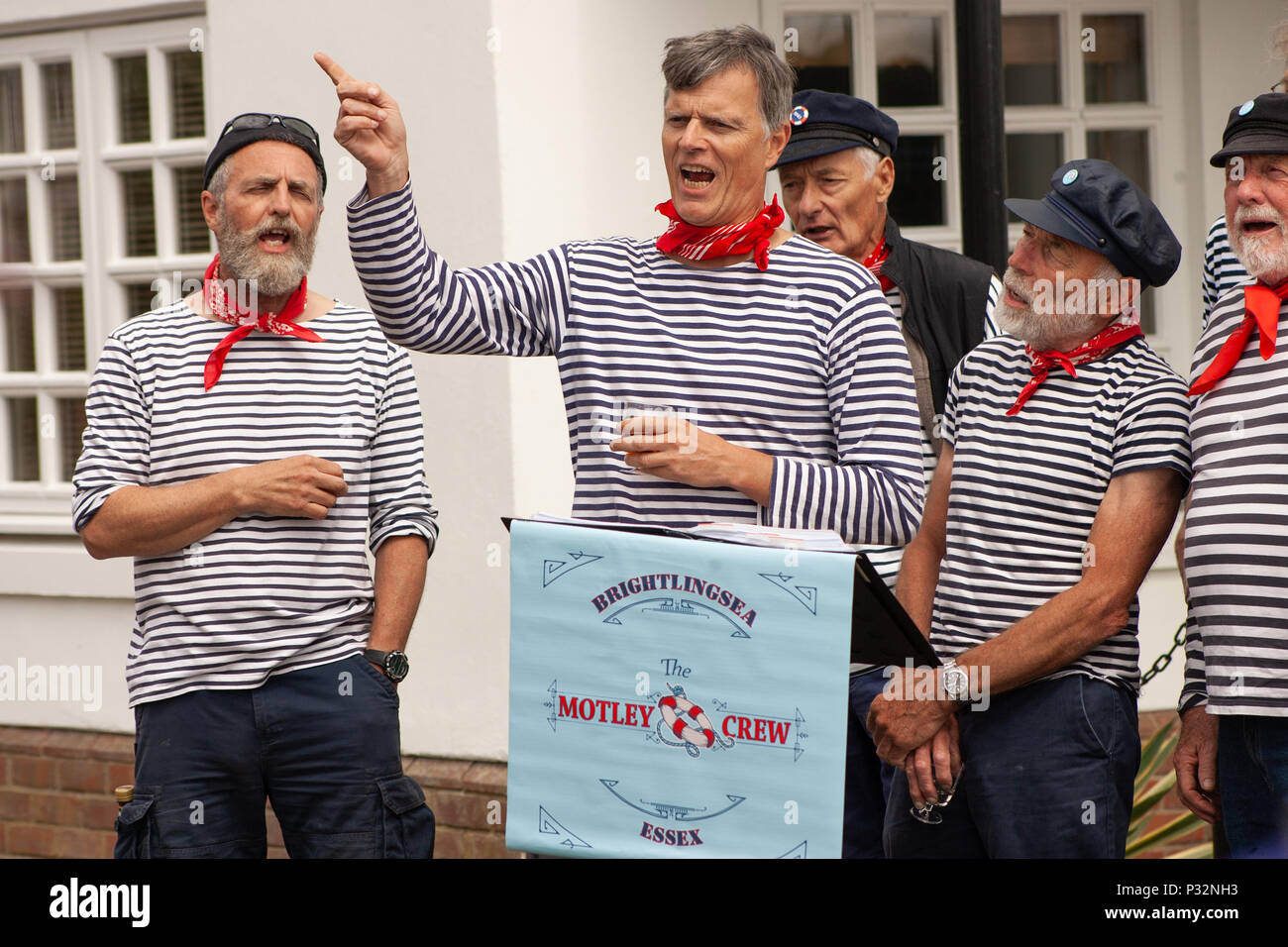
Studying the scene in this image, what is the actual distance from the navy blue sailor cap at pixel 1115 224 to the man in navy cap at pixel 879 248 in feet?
1.50

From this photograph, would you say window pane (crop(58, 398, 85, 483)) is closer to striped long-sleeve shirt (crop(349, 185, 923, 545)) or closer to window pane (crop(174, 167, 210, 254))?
window pane (crop(174, 167, 210, 254))

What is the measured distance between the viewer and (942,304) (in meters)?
3.43

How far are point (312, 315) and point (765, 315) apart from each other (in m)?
1.22

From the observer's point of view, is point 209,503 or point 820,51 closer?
point 209,503

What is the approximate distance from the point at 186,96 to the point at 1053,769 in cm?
434

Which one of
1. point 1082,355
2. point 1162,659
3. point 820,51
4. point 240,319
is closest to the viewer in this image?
point 1082,355

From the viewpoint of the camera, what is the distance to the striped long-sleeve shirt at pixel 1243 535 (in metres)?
2.58

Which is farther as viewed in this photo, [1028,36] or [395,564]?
[1028,36]

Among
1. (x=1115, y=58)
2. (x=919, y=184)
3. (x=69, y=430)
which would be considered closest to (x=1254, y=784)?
(x=919, y=184)

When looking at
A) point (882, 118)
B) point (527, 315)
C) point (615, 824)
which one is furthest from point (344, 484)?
point (882, 118)

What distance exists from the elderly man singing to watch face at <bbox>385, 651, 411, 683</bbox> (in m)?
0.77

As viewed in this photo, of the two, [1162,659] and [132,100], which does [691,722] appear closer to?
[1162,659]
